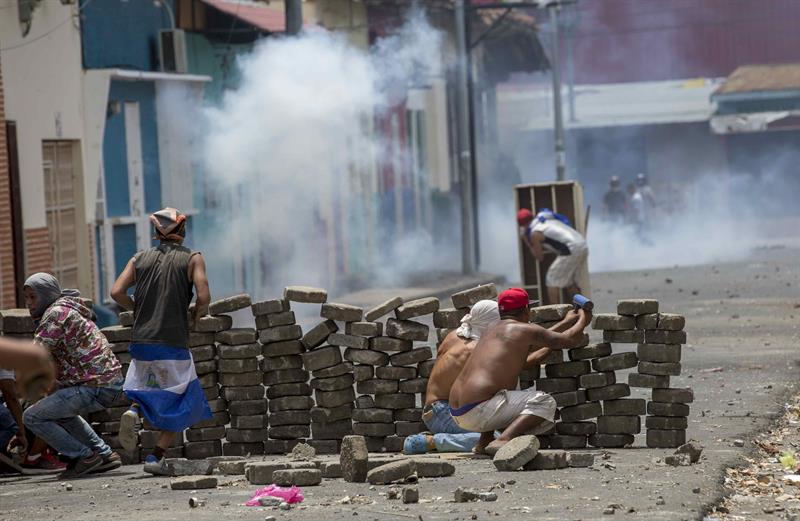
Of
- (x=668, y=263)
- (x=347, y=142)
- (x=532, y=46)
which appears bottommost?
(x=668, y=263)

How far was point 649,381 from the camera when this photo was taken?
9820 mm

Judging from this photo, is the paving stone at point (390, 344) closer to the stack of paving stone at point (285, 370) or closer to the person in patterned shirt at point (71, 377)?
the stack of paving stone at point (285, 370)

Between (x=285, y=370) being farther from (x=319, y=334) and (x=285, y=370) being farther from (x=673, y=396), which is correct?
(x=673, y=396)

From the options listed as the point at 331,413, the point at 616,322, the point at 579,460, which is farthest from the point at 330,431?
the point at 579,460

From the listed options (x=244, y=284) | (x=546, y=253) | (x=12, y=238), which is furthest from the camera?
(x=244, y=284)

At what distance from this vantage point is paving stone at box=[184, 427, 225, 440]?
10469 mm

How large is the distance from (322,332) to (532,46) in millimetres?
32769

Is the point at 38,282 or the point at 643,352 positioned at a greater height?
the point at 38,282

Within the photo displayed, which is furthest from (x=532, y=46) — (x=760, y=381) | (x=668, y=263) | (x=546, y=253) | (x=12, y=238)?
(x=760, y=381)

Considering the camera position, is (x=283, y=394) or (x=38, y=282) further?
(x=283, y=394)

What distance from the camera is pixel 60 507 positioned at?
8398mm

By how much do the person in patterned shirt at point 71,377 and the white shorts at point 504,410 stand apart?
2177mm

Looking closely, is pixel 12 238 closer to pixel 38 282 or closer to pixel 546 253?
pixel 546 253

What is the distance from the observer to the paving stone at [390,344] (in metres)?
10.1
